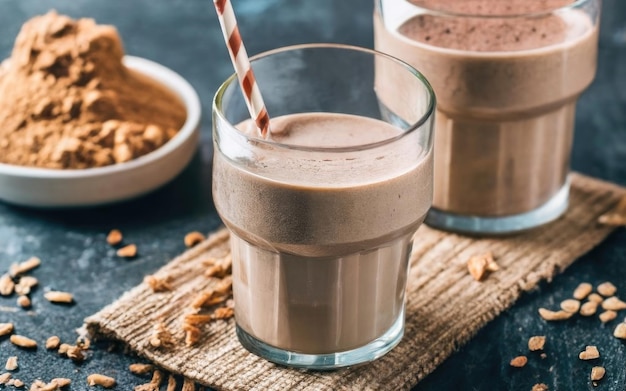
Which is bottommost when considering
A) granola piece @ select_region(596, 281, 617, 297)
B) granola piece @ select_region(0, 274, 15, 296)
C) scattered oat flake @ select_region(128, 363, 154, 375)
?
granola piece @ select_region(596, 281, 617, 297)

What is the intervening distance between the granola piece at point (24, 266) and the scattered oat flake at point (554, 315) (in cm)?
73

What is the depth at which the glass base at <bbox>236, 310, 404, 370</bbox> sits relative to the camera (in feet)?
4.32

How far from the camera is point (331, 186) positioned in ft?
3.85

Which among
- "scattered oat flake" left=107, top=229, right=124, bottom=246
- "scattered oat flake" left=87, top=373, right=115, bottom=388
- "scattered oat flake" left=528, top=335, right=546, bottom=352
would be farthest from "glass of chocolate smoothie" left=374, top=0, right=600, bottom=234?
"scattered oat flake" left=87, top=373, right=115, bottom=388

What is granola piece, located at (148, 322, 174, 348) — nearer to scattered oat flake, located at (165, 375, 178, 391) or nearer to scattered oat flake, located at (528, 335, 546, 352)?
scattered oat flake, located at (165, 375, 178, 391)

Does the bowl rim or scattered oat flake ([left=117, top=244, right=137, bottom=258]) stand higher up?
the bowl rim

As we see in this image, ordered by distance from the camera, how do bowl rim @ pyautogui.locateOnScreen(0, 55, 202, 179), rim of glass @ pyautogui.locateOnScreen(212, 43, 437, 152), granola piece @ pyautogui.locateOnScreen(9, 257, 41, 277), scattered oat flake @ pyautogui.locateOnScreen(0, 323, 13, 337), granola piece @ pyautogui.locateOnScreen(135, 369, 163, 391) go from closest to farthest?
rim of glass @ pyautogui.locateOnScreen(212, 43, 437, 152) → granola piece @ pyautogui.locateOnScreen(135, 369, 163, 391) → scattered oat flake @ pyautogui.locateOnScreen(0, 323, 13, 337) → granola piece @ pyautogui.locateOnScreen(9, 257, 41, 277) → bowl rim @ pyautogui.locateOnScreen(0, 55, 202, 179)

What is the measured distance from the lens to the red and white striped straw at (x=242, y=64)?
120 cm

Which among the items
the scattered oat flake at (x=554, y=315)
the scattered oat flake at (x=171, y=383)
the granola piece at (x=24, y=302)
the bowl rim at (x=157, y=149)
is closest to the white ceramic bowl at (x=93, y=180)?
the bowl rim at (x=157, y=149)

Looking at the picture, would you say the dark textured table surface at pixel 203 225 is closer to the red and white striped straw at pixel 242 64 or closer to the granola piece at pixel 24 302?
the granola piece at pixel 24 302

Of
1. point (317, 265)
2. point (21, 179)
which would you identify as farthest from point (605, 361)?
point (21, 179)

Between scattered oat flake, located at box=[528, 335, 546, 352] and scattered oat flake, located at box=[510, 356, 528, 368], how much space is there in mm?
27

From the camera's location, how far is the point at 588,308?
1439mm

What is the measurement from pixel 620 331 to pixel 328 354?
399 mm
